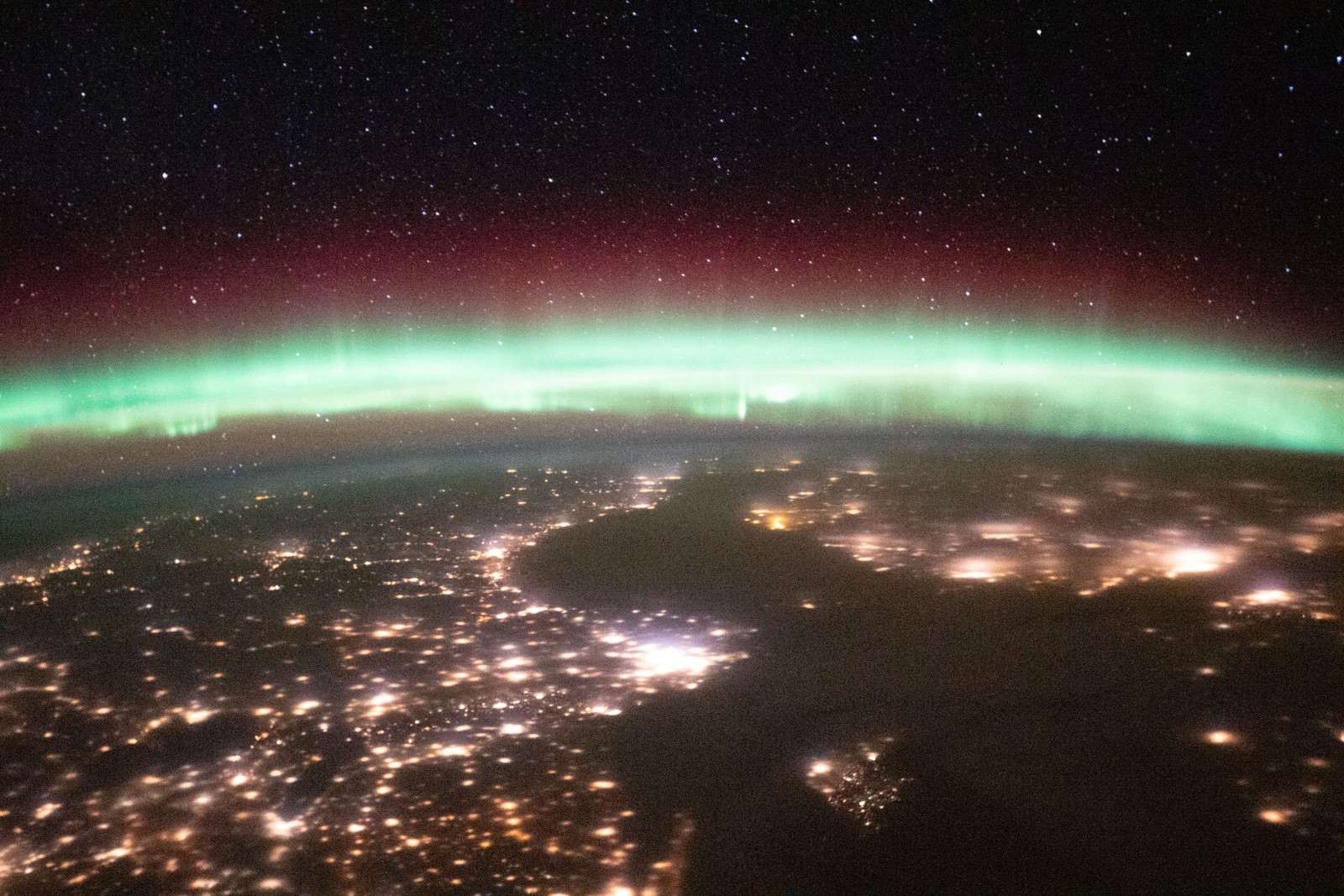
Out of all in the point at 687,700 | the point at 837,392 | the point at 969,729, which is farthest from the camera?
the point at 837,392

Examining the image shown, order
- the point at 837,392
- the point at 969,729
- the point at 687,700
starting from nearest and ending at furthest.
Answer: the point at 969,729, the point at 687,700, the point at 837,392

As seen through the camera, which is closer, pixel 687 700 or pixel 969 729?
pixel 969 729

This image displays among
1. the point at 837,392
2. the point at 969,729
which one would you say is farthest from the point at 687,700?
the point at 837,392

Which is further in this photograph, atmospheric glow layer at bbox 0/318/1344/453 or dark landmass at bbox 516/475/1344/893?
atmospheric glow layer at bbox 0/318/1344/453

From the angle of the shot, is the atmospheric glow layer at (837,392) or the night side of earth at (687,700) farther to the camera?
the atmospheric glow layer at (837,392)

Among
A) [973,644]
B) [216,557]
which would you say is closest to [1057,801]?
[973,644]

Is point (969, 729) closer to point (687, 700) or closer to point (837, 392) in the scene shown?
point (687, 700)

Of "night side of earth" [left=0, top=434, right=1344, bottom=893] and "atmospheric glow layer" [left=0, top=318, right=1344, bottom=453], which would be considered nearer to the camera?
"night side of earth" [left=0, top=434, right=1344, bottom=893]

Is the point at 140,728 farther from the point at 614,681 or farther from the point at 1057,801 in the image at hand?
the point at 1057,801

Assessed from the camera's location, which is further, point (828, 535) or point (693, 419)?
point (693, 419)

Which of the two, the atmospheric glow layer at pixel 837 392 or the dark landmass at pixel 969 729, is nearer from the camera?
the dark landmass at pixel 969 729

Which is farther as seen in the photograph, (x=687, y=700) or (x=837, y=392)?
(x=837, y=392)
